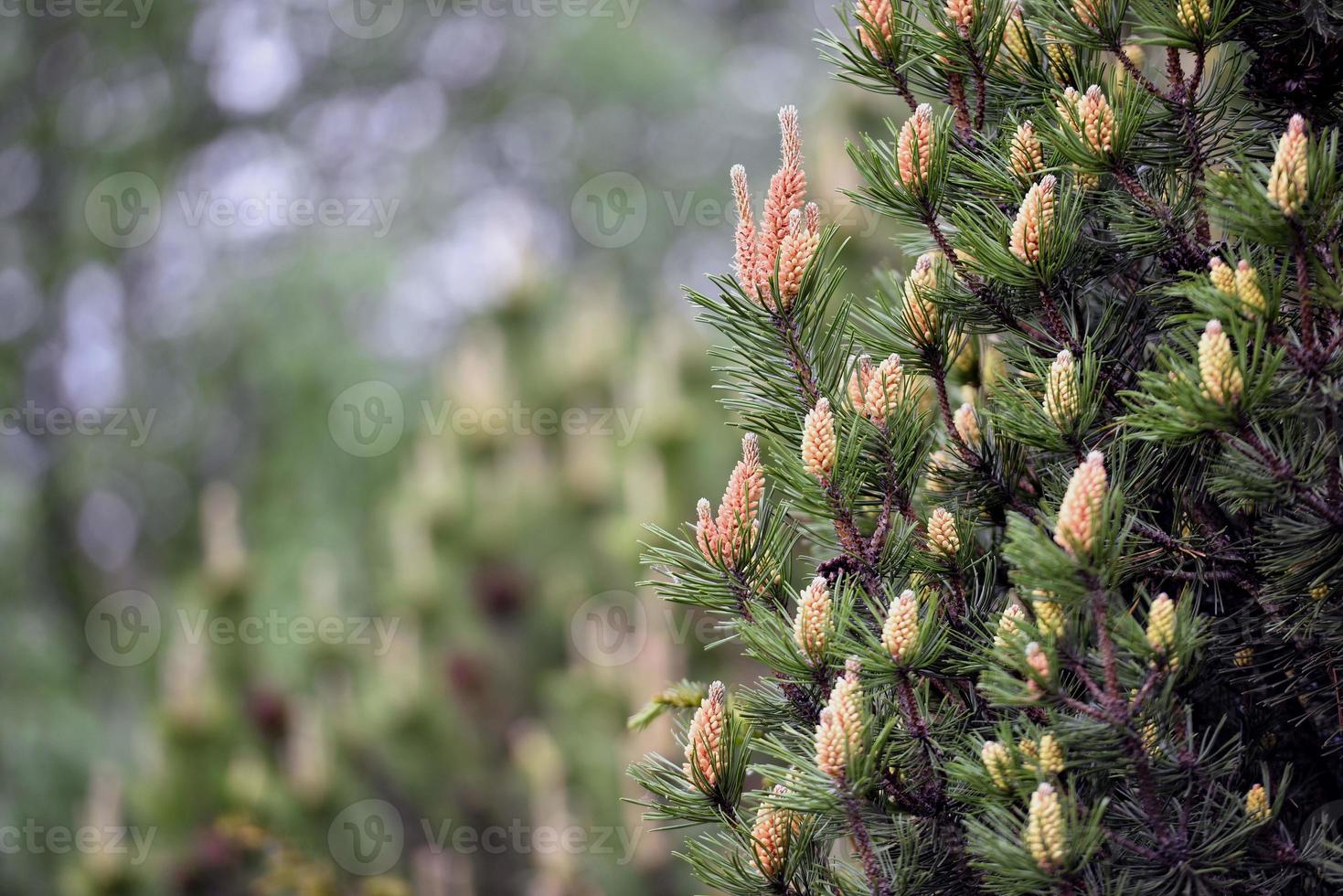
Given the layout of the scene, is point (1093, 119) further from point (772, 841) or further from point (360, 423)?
point (360, 423)

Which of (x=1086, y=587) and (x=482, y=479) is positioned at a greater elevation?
(x=482, y=479)

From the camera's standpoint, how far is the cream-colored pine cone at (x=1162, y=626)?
951 mm

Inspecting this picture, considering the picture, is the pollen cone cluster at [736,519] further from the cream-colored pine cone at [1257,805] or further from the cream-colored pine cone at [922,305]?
the cream-colored pine cone at [1257,805]

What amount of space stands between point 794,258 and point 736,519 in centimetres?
28

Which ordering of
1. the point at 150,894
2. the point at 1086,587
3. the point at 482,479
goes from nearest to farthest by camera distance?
the point at 1086,587, the point at 150,894, the point at 482,479

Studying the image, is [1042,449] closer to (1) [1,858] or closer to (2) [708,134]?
(1) [1,858]

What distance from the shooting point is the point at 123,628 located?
7637mm

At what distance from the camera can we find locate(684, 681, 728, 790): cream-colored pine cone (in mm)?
1110

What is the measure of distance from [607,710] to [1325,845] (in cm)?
287

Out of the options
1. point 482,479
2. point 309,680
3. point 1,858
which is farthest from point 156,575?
point 482,479

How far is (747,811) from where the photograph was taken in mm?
1164
